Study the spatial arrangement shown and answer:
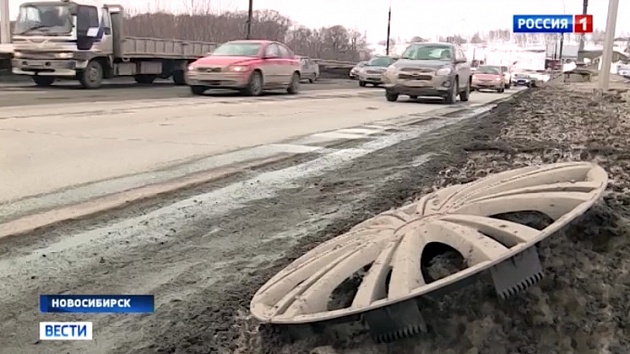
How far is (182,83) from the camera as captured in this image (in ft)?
87.5

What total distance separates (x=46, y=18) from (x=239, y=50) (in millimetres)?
5819

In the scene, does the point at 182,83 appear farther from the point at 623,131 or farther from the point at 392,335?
the point at 392,335

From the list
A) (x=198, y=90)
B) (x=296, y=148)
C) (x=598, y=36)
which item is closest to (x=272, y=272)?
(x=296, y=148)

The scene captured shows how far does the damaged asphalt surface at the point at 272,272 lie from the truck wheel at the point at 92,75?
16.0 meters

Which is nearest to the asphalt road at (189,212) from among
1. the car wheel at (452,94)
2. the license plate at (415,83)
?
the license plate at (415,83)

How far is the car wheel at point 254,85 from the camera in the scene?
59.9ft

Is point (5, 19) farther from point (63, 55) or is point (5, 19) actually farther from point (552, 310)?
point (552, 310)

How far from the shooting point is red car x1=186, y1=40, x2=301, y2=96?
59.1 ft

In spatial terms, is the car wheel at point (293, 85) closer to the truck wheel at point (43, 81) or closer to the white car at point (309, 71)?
the truck wheel at point (43, 81)

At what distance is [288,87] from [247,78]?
2495mm

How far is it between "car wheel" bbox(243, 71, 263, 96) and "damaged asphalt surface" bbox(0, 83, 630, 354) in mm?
12108

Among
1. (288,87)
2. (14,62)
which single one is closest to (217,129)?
(288,87)

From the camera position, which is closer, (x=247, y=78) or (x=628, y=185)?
(x=628, y=185)

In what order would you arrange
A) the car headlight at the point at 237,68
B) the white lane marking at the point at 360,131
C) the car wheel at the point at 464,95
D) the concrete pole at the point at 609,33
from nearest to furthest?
1. the white lane marking at the point at 360,131
2. the concrete pole at the point at 609,33
3. the car headlight at the point at 237,68
4. the car wheel at the point at 464,95
